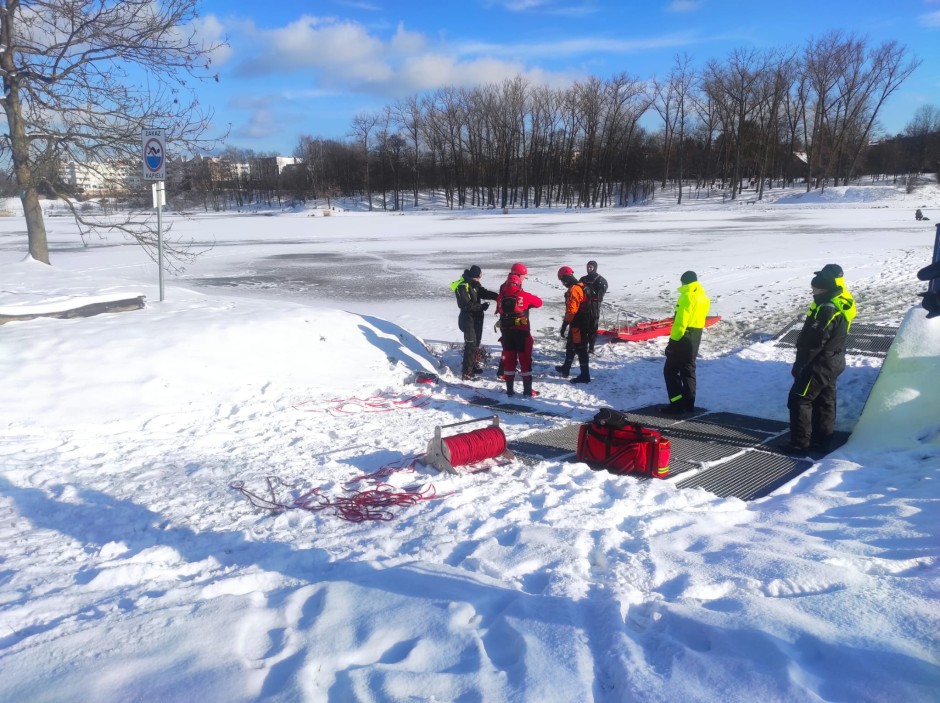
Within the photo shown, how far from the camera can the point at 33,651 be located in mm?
3006

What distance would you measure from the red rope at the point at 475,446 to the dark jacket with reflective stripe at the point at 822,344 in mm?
2940

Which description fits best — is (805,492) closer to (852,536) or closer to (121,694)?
(852,536)

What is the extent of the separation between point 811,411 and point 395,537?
4.40 meters

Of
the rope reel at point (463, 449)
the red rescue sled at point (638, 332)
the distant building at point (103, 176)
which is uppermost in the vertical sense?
the distant building at point (103, 176)

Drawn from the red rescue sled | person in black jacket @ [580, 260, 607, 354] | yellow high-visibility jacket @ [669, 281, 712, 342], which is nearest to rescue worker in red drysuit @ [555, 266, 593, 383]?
→ person in black jacket @ [580, 260, 607, 354]

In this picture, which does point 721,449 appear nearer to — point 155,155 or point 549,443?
point 549,443

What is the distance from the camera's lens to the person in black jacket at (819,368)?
6.34 meters

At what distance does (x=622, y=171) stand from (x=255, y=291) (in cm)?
7137

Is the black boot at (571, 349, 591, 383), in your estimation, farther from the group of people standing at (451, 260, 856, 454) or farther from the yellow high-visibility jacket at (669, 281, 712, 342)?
the yellow high-visibility jacket at (669, 281, 712, 342)

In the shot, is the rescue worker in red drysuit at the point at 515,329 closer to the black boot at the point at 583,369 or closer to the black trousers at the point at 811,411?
the black boot at the point at 583,369

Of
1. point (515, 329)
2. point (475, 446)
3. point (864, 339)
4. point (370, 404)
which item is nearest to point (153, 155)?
point (370, 404)

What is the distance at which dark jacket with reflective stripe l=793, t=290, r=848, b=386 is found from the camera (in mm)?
6340

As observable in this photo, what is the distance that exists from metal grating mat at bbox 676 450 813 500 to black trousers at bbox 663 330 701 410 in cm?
142

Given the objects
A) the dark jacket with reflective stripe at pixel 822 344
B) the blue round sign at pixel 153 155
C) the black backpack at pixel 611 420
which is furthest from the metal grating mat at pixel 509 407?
the blue round sign at pixel 153 155
